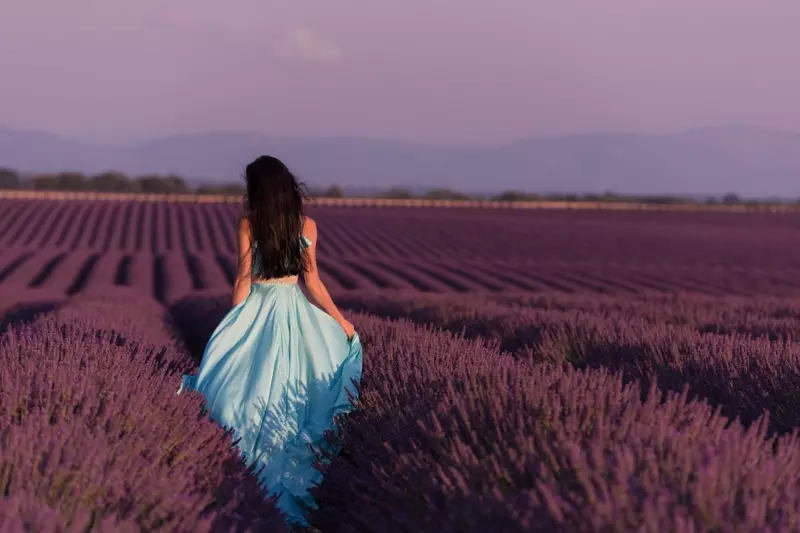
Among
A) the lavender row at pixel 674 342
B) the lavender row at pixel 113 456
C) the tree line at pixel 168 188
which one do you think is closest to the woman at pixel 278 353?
the lavender row at pixel 113 456

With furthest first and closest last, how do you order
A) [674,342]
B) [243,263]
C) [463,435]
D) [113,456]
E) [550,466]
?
[674,342]
[243,263]
[463,435]
[113,456]
[550,466]

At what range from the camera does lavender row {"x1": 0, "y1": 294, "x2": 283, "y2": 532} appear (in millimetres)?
2340

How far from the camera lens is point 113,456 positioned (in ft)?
9.01

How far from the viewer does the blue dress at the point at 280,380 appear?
170 inches

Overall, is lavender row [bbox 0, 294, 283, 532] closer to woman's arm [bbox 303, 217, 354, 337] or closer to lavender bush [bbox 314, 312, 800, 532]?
lavender bush [bbox 314, 312, 800, 532]

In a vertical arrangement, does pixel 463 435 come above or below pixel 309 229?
below

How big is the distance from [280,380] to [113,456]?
5.76 ft

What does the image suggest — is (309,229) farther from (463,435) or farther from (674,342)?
(674,342)

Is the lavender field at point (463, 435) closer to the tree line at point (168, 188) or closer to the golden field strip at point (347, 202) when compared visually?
the golden field strip at point (347, 202)

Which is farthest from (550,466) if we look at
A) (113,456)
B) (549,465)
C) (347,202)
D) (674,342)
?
(347,202)

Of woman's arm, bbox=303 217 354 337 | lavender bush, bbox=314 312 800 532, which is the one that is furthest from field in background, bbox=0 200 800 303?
lavender bush, bbox=314 312 800 532

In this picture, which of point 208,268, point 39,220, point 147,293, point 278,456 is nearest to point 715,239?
point 208,268

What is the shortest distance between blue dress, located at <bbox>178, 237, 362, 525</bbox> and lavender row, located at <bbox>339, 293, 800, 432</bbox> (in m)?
1.45

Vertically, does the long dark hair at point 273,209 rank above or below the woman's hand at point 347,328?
above
